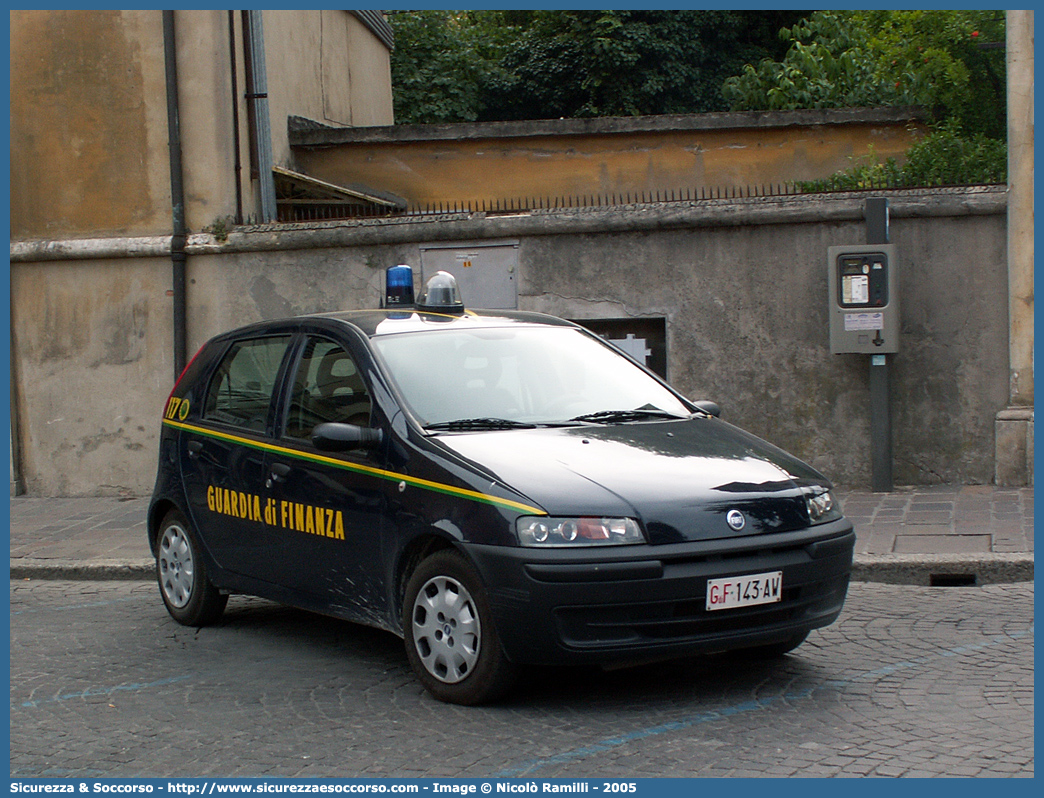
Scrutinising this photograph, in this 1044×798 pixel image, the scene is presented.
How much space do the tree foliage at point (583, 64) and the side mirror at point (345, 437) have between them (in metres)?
23.4

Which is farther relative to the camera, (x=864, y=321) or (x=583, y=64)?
(x=583, y=64)

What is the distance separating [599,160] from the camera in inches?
546

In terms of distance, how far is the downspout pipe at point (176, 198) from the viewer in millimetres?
11148

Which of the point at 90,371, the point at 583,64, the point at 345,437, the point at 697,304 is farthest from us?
the point at 583,64

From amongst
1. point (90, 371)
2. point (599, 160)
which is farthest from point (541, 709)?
point (599, 160)

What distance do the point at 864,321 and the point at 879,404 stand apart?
2.10 feet

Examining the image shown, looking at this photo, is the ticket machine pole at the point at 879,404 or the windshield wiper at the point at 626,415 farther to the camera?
the ticket machine pole at the point at 879,404

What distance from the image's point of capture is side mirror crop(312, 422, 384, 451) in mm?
5230

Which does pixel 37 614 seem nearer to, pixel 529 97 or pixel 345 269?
pixel 345 269

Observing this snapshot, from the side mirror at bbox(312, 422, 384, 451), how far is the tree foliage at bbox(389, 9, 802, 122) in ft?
76.7

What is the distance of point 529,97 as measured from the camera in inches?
1185

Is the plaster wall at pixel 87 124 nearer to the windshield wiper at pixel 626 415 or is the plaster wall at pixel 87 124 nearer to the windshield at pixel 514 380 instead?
the windshield at pixel 514 380

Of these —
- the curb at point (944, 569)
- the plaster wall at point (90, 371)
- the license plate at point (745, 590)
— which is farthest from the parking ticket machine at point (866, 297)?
the plaster wall at point (90, 371)

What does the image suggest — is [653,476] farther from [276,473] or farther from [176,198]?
[176,198]
